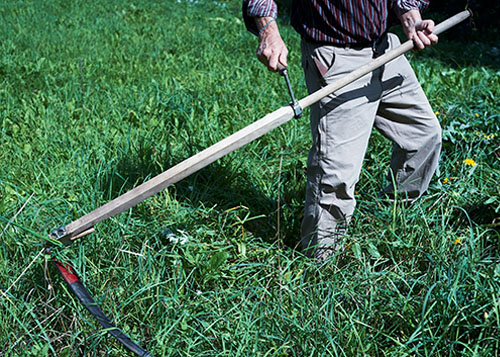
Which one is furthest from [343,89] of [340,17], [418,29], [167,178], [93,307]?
[93,307]

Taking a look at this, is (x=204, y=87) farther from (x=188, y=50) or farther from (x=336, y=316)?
(x=336, y=316)

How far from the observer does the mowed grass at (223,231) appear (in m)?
1.81

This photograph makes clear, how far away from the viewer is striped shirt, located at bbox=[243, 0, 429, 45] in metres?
2.05

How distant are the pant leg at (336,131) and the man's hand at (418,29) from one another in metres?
0.19

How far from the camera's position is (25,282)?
6.67 ft

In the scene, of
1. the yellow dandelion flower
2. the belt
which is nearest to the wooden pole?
the belt

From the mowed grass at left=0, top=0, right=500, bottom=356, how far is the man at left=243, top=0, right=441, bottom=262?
0.16 metres

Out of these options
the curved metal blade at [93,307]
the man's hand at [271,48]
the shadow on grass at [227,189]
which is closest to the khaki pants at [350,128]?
the man's hand at [271,48]

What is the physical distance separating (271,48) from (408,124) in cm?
76

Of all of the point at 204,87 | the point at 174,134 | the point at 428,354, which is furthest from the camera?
the point at 204,87

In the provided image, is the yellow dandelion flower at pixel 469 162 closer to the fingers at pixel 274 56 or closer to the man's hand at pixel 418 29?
the man's hand at pixel 418 29

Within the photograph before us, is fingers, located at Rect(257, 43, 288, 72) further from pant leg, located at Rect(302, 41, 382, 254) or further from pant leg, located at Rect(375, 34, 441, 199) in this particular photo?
pant leg, located at Rect(375, 34, 441, 199)

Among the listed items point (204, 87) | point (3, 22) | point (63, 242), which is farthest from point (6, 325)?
point (3, 22)

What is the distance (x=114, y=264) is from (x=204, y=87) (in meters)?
2.38
